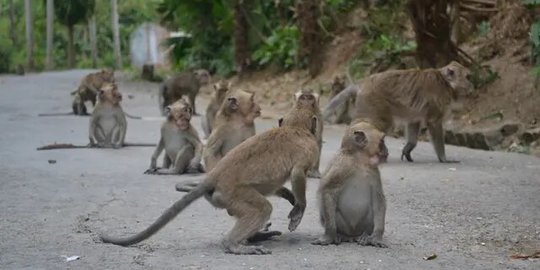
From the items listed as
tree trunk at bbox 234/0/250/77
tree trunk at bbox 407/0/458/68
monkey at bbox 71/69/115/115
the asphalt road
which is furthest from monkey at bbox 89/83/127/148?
tree trunk at bbox 234/0/250/77

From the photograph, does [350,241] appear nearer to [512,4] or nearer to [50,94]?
[512,4]

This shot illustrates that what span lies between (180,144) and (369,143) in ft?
17.8

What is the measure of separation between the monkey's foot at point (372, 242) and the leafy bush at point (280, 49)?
2047 cm

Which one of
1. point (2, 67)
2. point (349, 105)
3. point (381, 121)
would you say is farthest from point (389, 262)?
point (2, 67)

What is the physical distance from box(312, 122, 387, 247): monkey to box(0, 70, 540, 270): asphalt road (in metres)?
0.18

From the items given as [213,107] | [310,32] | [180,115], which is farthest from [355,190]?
[310,32]

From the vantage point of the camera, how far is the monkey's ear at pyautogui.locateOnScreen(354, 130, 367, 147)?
6.76 m

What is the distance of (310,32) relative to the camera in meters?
26.1

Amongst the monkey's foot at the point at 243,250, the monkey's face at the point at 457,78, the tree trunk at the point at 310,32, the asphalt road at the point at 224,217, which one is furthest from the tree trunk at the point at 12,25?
the monkey's foot at the point at 243,250

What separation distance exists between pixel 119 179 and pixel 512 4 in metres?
11.1

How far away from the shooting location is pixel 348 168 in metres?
6.72

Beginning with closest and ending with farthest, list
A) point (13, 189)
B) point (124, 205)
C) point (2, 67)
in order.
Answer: point (124, 205)
point (13, 189)
point (2, 67)

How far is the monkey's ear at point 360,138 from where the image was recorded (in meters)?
6.76

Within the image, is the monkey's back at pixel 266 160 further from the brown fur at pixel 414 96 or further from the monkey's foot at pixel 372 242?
the brown fur at pixel 414 96
